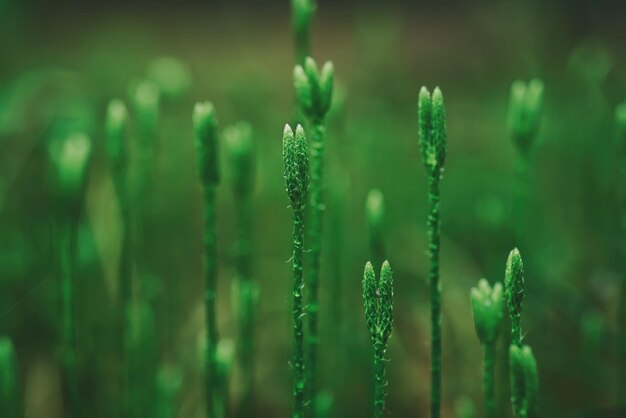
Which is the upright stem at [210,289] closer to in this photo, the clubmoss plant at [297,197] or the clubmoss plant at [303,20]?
the clubmoss plant at [297,197]

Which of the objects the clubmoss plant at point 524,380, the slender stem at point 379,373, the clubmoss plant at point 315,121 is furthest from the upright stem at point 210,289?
the clubmoss plant at point 524,380

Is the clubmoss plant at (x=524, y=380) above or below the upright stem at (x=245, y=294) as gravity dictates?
below

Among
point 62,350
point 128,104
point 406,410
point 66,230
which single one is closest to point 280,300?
point 406,410

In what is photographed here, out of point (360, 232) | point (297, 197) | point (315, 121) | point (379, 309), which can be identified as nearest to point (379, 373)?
point (379, 309)

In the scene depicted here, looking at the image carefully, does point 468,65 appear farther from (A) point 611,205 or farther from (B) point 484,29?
(A) point 611,205

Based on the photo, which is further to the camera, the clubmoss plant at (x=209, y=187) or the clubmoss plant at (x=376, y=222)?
the clubmoss plant at (x=376, y=222)

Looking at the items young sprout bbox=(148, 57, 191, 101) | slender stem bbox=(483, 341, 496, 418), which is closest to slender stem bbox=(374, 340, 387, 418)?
slender stem bbox=(483, 341, 496, 418)
